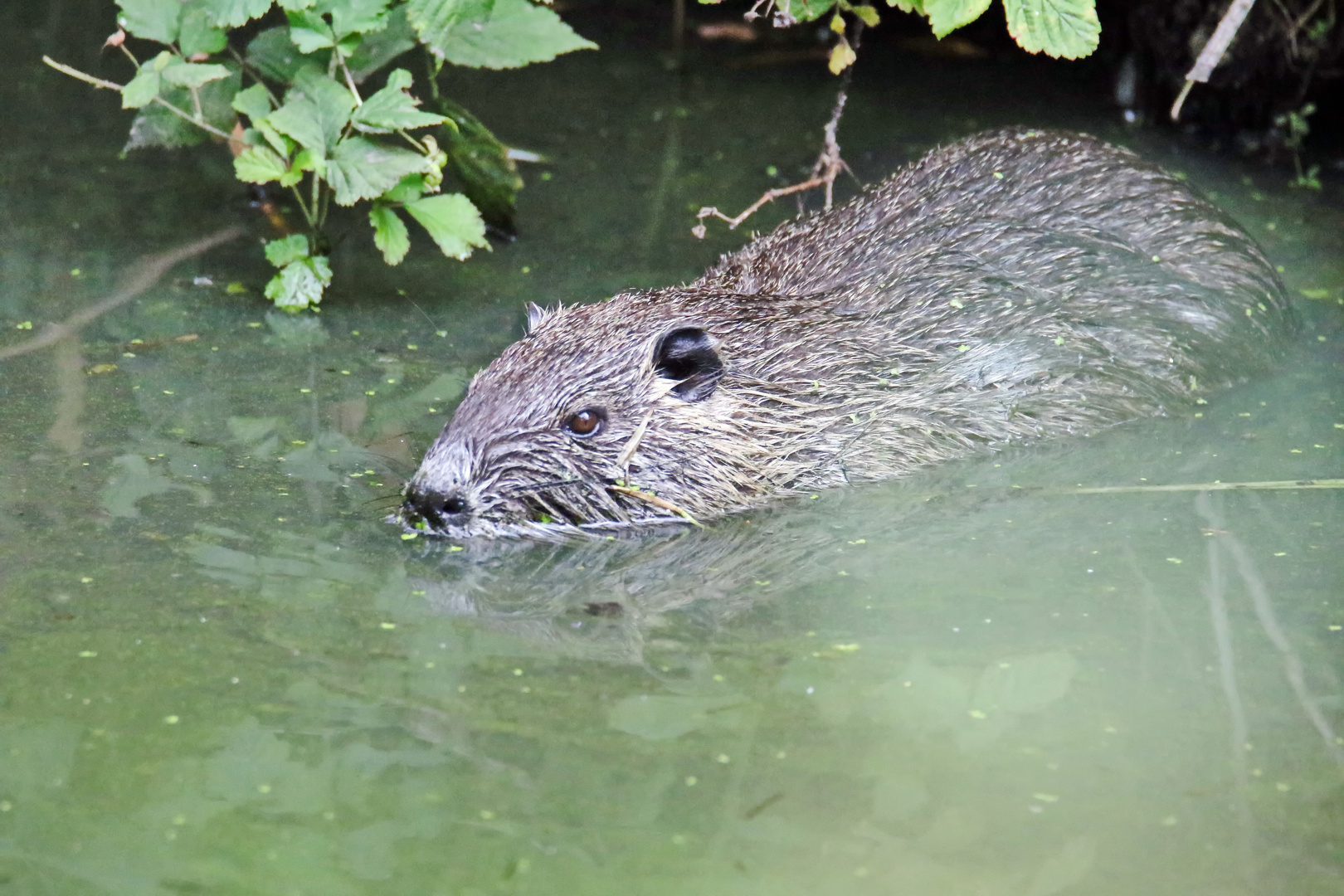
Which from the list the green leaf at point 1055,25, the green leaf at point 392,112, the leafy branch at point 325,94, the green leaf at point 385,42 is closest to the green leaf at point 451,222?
the leafy branch at point 325,94

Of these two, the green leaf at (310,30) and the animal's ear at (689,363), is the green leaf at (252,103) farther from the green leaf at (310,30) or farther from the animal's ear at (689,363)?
the animal's ear at (689,363)

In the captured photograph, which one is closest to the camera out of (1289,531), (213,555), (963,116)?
(213,555)

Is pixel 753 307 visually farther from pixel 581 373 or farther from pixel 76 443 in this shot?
pixel 76 443

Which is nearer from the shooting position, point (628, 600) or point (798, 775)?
point (798, 775)

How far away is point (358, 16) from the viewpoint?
5.59m

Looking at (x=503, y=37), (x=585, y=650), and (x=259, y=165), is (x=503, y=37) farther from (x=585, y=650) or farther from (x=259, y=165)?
(x=585, y=650)

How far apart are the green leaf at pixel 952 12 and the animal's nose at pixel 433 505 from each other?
2.11 metres

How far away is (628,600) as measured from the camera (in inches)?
160

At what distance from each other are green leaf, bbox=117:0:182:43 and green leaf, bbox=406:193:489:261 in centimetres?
116

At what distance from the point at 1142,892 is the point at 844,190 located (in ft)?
17.4

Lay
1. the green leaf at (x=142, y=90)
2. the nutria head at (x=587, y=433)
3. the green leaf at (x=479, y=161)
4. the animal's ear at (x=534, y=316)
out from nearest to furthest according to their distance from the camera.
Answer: the nutria head at (x=587, y=433) → the animal's ear at (x=534, y=316) → the green leaf at (x=142, y=90) → the green leaf at (x=479, y=161)

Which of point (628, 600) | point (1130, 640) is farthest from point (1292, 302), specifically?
point (628, 600)

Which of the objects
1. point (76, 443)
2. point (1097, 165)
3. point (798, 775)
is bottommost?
point (76, 443)

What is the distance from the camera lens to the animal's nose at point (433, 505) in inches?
173
